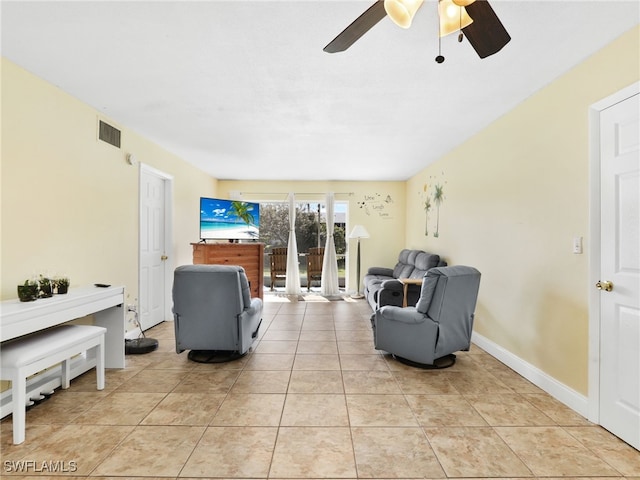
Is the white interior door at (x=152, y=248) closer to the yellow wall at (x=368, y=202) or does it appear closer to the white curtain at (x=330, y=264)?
the yellow wall at (x=368, y=202)

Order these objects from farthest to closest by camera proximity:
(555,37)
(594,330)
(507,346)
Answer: (507,346)
(594,330)
(555,37)

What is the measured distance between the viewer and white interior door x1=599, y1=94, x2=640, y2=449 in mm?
1932

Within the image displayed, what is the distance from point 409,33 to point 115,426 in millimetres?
2986

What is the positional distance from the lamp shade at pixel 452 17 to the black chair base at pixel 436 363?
266cm

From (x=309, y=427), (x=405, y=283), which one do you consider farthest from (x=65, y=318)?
(x=405, y=283)

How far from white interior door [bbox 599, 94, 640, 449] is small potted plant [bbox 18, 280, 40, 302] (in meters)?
3.72

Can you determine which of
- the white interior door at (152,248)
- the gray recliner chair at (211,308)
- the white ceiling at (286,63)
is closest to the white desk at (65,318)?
the gray recliner chair at (211,308)

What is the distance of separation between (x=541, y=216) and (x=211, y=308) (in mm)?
2933

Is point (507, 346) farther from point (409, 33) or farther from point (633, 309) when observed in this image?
point (409, 33)

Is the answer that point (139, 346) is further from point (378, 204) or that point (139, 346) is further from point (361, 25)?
point (378, 204)

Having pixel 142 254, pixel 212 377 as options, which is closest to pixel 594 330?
pixel 212 377

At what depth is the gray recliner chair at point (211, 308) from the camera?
3.06 m

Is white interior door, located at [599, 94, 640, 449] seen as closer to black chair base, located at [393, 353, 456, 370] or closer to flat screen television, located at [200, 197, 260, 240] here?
black chair base, located at [393, 353, 456, 370]

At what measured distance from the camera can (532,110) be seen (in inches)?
111
